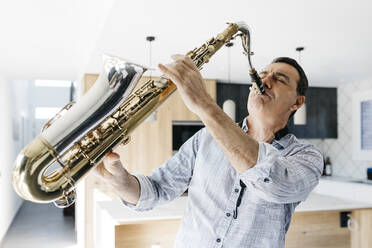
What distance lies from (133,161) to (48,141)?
3718 mm

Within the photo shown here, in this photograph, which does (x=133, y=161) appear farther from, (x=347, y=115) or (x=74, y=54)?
(x=347, y=115)

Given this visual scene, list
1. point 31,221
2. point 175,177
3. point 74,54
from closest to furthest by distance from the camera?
point 175,177, point 74,54, point 31,221

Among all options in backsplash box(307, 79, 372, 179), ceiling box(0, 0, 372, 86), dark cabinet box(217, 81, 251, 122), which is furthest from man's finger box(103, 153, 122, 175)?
backsplash box(307, 79, 372, 179)

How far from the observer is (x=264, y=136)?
3.69 ft

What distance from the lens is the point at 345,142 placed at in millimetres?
5039

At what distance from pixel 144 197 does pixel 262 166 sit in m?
0.43

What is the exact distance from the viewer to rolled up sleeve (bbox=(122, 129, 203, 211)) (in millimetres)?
1042

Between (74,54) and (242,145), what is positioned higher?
(74,54)

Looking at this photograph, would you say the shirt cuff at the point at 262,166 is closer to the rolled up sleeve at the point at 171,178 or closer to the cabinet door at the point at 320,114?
the rolled up sleeve at the point at 171,178

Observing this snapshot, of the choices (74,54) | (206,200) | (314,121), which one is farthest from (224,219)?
(314,121)

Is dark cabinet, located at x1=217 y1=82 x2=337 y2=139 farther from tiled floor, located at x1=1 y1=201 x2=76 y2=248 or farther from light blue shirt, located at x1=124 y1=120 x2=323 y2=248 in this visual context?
light blue shirt, located at x1=124 y1=120 x2=323 y2=248

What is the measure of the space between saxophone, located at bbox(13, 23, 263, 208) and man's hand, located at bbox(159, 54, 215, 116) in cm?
6

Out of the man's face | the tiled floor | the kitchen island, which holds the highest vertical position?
the man's face

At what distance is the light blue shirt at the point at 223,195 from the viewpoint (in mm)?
875
